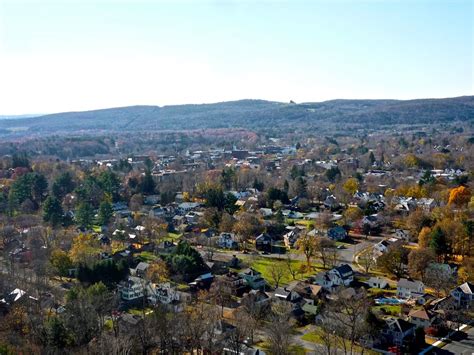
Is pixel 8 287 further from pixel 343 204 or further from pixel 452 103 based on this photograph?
pixel 452 103

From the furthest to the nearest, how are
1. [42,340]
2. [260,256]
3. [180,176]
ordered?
[180,176], [260,256], [42,340]

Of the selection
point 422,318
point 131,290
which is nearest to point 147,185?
point 131,290

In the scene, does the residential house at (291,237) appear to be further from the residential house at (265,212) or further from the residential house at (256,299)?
the residential house at (256,299)

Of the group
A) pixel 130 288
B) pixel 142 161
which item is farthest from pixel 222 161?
pixel 130 288

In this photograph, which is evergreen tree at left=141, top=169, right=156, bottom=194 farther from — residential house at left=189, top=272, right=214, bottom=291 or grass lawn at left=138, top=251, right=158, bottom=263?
residential house at left=189, top=272, right=214, bottom=291

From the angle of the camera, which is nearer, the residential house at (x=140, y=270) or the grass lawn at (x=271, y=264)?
the residential house at (x=140, y=270)

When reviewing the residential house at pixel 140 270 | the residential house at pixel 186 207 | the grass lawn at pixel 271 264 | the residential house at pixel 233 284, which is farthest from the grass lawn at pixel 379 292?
the residential house at pixel 186 207
